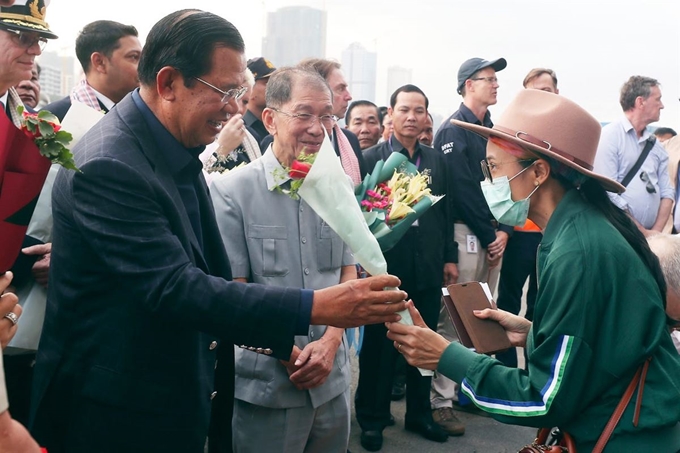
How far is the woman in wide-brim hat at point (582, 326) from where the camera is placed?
2254 mm

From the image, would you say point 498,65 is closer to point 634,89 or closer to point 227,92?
point 634,89

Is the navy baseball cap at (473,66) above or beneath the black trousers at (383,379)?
above

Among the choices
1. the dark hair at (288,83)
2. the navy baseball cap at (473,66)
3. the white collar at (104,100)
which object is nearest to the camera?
the dark hair at (288,83)

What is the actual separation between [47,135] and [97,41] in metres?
2.98

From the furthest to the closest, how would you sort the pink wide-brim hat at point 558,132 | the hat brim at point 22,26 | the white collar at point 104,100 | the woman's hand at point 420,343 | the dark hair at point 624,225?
the white collar at point 104,100 → the hat brim at point 22,26 → the woman's hand at point 420,343 → the pink wide-brim hat at point 558,132 → the dark hair at point 624,225

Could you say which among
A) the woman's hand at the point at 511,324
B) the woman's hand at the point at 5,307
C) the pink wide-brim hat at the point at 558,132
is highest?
the pink wide-brim hat at the point at 558,132

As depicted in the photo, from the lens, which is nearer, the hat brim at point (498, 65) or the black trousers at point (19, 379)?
the black trousers at point (19, 379)

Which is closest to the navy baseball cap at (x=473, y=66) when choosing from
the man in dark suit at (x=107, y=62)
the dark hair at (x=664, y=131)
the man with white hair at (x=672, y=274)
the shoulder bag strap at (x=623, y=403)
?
the man in dark suit at (x=107, y=62)

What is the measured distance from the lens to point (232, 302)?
211 centimetres

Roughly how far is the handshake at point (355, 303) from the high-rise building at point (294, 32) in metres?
13.1

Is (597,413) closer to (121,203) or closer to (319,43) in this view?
(121,203)

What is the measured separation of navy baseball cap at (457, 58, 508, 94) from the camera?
6.53m

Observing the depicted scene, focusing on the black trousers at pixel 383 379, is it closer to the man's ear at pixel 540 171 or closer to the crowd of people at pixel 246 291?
the crowd of people at pixel 246 291

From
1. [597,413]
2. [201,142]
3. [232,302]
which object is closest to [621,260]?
[597,413]
